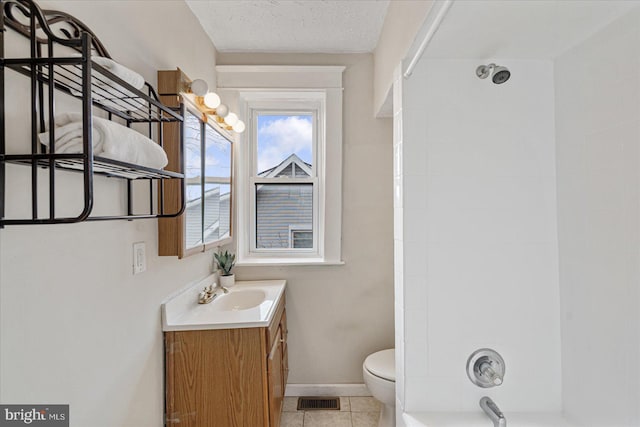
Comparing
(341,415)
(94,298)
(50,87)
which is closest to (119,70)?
(50,87)

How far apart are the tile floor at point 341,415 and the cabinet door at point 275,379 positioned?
32cm

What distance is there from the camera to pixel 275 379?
1830 mm

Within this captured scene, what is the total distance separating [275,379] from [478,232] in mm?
1241

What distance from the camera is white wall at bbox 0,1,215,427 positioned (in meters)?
0.85

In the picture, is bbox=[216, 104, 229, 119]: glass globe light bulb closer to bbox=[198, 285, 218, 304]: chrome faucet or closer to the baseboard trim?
bbox=[198, 285, 218, 304]: chrome faucet

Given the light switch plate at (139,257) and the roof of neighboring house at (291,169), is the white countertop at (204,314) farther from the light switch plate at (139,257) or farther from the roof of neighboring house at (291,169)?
the roof of neighboring house at (291,169)

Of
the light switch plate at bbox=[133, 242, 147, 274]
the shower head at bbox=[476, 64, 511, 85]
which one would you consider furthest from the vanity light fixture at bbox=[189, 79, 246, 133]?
the shower head at bbox=[476, 64, 511, 85]

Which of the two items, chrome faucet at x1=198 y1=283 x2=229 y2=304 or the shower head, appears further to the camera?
chrome faucet at x1=198 y1=283 x2=229 y2=304

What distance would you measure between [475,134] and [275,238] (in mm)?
1655

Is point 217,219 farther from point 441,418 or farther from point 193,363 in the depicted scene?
point 441,418

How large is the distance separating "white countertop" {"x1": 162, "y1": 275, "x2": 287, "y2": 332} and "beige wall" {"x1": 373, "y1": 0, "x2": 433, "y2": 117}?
1325mm

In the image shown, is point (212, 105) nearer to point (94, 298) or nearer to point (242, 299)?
point (94, 298)

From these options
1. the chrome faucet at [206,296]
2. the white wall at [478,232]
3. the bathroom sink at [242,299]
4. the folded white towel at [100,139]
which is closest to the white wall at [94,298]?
the folded white towel at [100,139]

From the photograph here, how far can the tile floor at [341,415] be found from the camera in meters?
2.20
